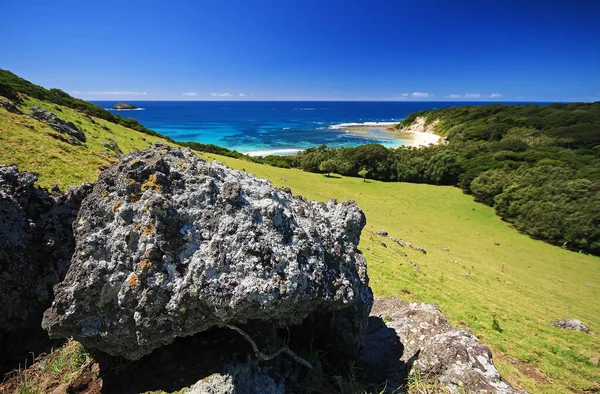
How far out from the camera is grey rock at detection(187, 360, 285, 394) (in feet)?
11.5

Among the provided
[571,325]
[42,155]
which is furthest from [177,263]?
[42,155]

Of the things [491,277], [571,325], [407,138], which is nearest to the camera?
[571,325]

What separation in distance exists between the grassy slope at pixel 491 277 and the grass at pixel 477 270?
5 centimetres

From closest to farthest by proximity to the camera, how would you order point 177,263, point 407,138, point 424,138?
point 177,263
point 424,138
point 407,138

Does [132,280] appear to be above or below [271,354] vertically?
above

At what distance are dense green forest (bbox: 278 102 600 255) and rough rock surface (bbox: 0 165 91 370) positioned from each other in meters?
40.8

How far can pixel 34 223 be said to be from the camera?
4.84 m

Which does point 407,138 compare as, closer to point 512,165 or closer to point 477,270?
point 512,165

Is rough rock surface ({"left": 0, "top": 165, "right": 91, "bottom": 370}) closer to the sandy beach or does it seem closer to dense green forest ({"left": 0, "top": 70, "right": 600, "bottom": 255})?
dense green forest ({"left": 0, "top": 70, "right": 600, "bottom": 255})

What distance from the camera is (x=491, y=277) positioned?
19109 millimetres

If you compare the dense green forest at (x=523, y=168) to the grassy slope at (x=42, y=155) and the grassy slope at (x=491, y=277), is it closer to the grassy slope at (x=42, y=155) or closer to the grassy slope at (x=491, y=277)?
the grassy slope at (x=491, y=277)

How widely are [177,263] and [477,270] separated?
2179 cm

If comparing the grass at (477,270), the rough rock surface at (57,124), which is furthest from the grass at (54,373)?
the rough rock surface at (57,124)

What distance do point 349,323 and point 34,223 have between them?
5.48m
